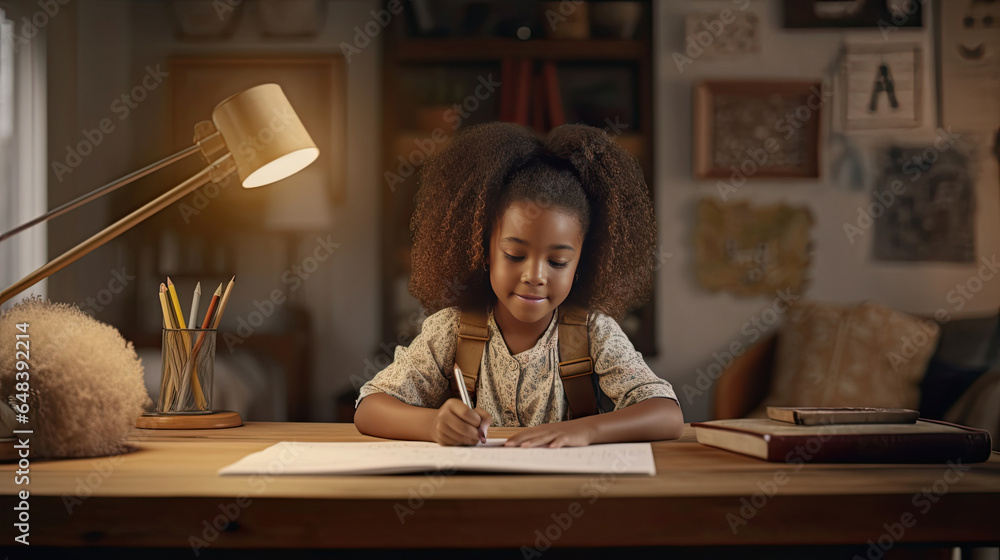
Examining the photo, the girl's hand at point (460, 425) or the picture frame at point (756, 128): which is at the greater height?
the picture frame at point (756, 128)

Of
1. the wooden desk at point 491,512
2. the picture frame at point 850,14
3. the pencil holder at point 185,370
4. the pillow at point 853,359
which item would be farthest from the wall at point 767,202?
the wooden desk at point 491,512

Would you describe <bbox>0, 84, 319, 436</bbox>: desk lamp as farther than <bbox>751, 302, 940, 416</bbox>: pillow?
No

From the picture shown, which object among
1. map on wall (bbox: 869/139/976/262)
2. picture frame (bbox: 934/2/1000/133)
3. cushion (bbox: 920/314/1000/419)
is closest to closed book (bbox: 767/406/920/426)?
cushion (bbox: 920/314/1000/419)

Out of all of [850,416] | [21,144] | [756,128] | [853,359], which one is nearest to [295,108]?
[21,144]

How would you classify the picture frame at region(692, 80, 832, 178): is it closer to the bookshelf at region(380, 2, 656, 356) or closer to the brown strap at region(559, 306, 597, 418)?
the bookshelf at region(380, 2, 656, 356)

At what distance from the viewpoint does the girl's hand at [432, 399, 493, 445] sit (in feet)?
2.66

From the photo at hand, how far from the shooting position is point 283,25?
9.70 feet

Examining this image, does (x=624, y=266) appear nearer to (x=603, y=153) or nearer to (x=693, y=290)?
(x=603, y=153)

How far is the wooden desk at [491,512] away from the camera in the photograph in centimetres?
57

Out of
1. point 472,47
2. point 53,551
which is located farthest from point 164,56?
point 53,551

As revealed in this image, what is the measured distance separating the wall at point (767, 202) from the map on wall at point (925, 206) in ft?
0.14

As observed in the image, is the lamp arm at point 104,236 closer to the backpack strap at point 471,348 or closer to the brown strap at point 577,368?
the backpack strap at point 471,348

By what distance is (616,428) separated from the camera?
0.86m

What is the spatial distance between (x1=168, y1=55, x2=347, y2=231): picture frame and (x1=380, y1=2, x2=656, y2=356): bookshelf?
22cm
